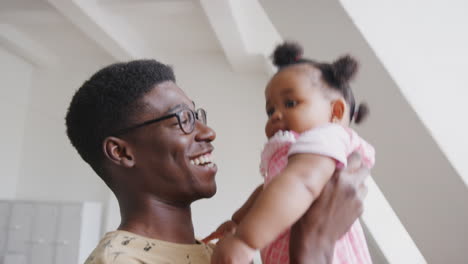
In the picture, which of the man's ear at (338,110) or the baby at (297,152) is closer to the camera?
the baby at (297,152)

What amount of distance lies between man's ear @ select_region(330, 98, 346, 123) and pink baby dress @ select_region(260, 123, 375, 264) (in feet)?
0.26

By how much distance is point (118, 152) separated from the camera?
1070 mm

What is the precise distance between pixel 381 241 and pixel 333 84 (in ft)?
8.73

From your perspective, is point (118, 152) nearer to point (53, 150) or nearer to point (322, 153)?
point (322, 153)

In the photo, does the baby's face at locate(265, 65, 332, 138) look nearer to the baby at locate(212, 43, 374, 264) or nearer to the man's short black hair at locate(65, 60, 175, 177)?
the baby at locate(212, 43, 374, 264)

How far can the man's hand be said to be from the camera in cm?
85

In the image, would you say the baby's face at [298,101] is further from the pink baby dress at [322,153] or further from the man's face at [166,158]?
the man's face at [166,158]

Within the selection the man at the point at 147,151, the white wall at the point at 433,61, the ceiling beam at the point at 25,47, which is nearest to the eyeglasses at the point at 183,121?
the man at the point at 147,151

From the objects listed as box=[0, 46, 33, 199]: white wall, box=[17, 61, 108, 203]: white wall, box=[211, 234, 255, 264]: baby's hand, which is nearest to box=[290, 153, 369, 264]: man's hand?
box=[211, 234, 255, 264]: baby's hand

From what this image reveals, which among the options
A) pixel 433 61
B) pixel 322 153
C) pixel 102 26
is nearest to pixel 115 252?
pixel 322 153

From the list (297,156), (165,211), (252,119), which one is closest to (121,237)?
(165,211)

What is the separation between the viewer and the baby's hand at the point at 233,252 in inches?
27.6

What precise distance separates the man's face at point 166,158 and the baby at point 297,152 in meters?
0.17

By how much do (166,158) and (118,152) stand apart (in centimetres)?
13
